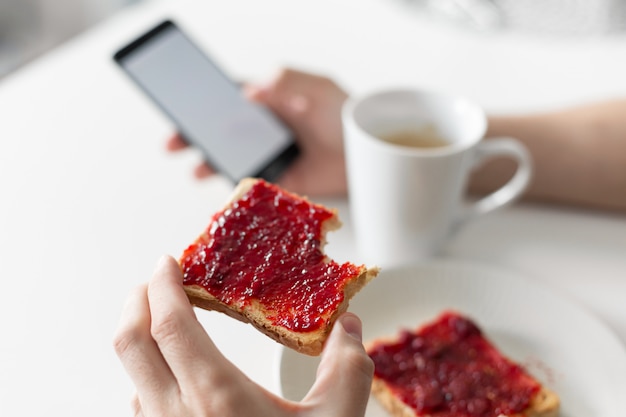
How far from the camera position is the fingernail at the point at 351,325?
2.15 feet

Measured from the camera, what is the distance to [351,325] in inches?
26.0

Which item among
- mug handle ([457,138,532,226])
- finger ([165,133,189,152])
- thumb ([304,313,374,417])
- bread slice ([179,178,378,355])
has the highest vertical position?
finger ([165,133,189,152])

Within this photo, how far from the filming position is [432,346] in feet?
3.04

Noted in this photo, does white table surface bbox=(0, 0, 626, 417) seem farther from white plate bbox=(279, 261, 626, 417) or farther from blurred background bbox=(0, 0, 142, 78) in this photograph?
blurred background bbox=(0, 0, 142, 78)

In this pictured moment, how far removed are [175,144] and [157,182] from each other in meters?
0.07

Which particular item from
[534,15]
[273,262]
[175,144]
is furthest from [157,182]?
[534,15]

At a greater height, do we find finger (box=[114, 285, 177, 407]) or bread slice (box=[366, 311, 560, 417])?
finger (box=[114, 285, 177, 407])

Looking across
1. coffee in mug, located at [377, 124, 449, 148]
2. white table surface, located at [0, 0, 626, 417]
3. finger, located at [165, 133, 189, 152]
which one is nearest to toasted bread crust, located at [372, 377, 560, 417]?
white table surface, located at [0, 0, 626, 417]

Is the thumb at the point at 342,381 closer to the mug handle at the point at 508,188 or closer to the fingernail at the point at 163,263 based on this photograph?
the fingernail at the point at 163,263

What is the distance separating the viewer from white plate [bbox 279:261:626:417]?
0.86 m

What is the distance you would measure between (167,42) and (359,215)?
379 mm

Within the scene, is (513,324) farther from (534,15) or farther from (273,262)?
(534,15)

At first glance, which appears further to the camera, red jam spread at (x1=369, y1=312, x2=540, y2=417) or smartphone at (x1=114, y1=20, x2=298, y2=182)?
smartphone at (x1=114, y1=20, x2=298, y2=182)

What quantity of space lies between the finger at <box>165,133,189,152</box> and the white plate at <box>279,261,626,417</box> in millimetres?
414
